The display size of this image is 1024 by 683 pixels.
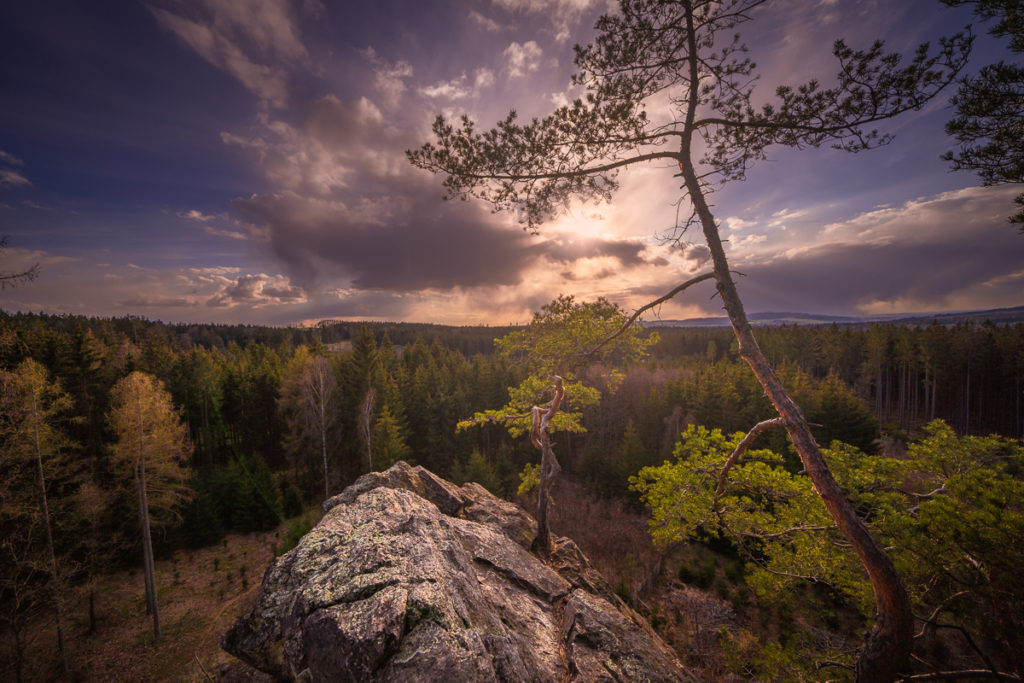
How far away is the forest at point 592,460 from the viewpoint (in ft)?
16.7

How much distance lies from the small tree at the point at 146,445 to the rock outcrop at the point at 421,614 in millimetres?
14662

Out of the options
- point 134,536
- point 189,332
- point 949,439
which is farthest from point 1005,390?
point 189,332

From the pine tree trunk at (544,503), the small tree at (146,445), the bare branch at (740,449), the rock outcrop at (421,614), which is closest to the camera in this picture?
the rock outcrop at (421,614)

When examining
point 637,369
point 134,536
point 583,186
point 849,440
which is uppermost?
point 583,186

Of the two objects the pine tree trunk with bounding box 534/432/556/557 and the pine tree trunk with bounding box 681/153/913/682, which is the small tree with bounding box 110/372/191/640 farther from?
the pine tree trunk with bounding box 681/153/913/682

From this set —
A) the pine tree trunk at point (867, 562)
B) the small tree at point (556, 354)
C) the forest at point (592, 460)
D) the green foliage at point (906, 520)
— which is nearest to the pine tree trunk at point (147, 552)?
the forest at point (592, 460)

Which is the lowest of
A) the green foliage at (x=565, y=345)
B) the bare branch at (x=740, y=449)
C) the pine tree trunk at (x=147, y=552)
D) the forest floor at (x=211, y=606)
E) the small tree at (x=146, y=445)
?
the forest floor at (x=211, y=606)

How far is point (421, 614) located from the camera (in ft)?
11.6

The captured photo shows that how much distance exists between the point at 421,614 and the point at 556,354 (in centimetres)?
529

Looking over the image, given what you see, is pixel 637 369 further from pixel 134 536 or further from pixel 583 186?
pixel 134 536

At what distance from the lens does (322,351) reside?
106 ft

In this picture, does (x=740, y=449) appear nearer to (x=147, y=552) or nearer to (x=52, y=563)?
(x=52, y=563)

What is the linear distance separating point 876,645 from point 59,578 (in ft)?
73.6

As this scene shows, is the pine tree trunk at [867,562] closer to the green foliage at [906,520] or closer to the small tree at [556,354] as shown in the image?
the green foliage at [906,520]
